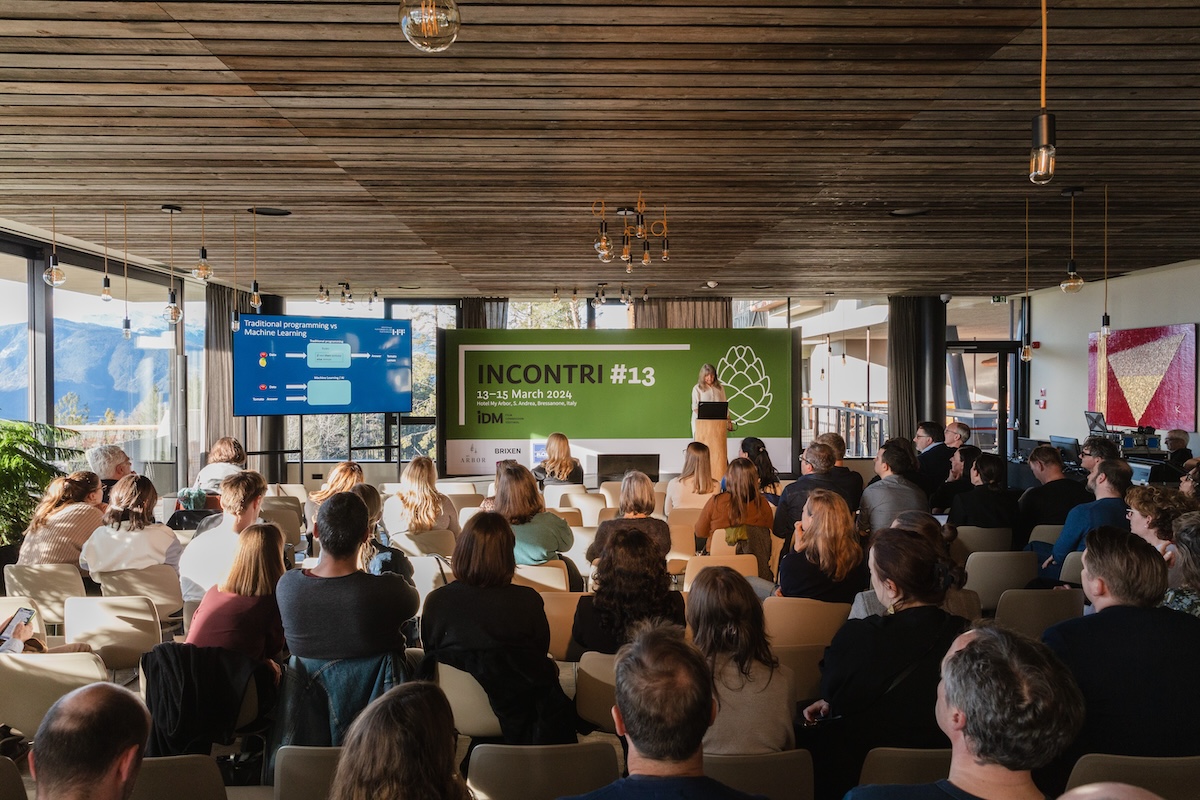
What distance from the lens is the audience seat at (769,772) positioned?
6.93ft

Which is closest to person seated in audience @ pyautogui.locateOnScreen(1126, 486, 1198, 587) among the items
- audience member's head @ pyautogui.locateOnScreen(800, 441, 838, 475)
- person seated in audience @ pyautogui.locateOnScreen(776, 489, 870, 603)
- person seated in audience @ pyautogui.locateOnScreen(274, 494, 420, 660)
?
person seated in audience @ pyautogui.locateOnScreen(776, 489, 870, 603)

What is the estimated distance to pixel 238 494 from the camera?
4.04 m

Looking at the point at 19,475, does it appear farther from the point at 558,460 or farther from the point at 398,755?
the point at 398,755

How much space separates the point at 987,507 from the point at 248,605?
4.73 metres

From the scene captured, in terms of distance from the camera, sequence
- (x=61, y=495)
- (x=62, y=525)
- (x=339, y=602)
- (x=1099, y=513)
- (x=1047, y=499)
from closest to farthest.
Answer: (x=339, y=602), (x=1099, y=513), (x=62, y=525), (x=61, y=495), (x=1047, y=499)

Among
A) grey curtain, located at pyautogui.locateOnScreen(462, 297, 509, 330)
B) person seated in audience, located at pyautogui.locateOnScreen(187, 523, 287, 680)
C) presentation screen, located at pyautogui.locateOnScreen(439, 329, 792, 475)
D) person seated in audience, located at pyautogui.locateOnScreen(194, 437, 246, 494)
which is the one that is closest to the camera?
person seated in audience, located at pyautogui.locateOnScreen(187, 523, 287, 680)

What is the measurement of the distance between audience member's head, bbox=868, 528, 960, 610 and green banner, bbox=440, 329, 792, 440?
10.1 metres

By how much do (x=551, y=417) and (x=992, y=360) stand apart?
10.0 m

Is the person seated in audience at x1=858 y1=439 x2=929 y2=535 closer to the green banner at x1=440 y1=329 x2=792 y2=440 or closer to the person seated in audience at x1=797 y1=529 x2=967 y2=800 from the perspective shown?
the person seated in audience at x1=797 y1=529 x2=967 y2=800

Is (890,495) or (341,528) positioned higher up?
(341,528)

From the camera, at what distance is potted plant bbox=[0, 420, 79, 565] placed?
5719mm

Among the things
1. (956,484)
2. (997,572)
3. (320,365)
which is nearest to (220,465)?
(320,365)

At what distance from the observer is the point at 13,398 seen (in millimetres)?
7754

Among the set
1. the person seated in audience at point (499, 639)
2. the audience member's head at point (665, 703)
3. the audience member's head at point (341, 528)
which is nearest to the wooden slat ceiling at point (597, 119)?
the audience member's head at point (341, 528)
